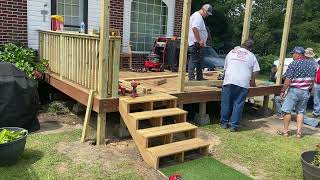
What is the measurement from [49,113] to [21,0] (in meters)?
2.92

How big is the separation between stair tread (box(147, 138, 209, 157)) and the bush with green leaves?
12.9 feet

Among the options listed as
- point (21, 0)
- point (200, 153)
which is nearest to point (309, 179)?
point (200, 153)

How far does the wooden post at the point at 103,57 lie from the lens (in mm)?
5566

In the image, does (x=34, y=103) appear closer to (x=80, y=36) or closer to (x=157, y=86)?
(x=80, y=36)

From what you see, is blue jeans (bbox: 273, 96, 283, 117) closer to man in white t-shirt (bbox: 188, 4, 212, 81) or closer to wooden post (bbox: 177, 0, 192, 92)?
man in white t-shirt (bbox: 188, 4, 212, 81)

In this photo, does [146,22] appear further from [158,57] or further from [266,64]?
[266,64]

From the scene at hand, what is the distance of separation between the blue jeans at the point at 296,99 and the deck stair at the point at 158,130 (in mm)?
2212

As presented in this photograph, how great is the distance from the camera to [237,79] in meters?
7.01

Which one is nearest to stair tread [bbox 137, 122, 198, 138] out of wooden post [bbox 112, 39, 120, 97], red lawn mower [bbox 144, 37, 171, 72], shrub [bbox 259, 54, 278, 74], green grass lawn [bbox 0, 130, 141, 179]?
green grass lawn [bbox 0, 130, 141, 179]

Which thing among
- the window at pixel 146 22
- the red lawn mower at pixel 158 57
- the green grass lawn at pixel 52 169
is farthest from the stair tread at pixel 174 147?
the window at pixel 146 22

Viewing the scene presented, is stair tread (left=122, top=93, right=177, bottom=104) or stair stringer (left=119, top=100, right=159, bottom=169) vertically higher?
stair tread (left=122, top=93, right=177, bottom=104)

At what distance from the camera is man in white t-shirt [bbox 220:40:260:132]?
701 centimetres

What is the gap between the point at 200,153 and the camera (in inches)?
229

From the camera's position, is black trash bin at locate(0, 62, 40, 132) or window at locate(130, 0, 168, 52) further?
window at locate(130, 0, 168, 52)
